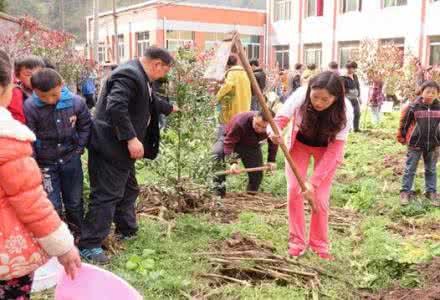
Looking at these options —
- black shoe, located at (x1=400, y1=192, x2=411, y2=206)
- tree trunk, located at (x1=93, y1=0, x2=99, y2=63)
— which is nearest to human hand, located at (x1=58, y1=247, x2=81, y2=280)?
black shoe, located at (x1=400, y1=192, x2=411, y2=206)

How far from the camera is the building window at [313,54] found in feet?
94.6

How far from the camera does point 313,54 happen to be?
29484 mm

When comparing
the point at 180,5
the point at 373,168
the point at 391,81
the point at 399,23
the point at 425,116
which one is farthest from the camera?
the point at 180,5

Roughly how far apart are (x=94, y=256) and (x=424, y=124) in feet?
13.8

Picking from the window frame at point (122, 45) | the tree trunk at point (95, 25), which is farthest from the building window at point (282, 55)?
the window frame at point (122, 45)

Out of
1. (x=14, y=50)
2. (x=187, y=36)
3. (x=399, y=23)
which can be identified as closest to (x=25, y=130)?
(x=14, y=50)

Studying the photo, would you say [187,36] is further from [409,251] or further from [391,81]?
[409,251]

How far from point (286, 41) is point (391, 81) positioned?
18.9 meters

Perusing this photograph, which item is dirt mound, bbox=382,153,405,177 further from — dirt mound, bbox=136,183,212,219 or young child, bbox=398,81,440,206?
dirt mound, bbox=136,183,212,219

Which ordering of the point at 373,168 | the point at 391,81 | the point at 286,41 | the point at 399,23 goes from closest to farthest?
the point at 373,168 → the point at 391,81 → the point at 399,23 → the point at 286,41

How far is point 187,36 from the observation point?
1374 inches

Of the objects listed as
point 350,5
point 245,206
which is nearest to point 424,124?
point 245,206

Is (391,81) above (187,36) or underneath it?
underneath

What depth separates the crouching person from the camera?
5645mm
